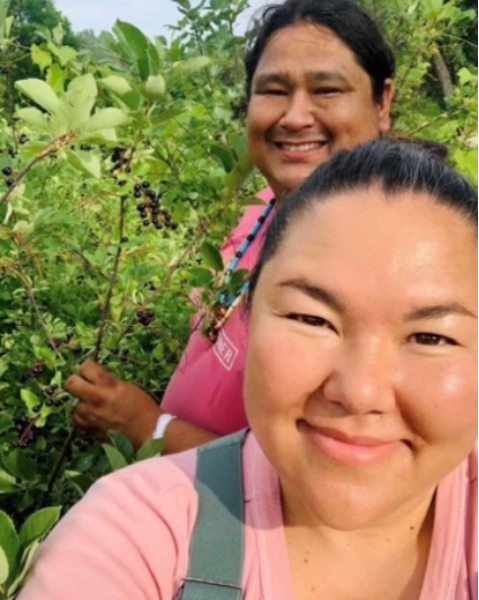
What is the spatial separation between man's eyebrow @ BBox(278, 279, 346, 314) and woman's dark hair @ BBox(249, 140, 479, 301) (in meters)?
0.08

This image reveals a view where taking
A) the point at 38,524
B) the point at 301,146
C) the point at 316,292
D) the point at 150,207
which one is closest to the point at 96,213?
the point at 150,207

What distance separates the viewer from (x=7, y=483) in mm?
1249

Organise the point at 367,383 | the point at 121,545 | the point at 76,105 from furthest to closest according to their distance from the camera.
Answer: the point at 76,105 < the point at 121,545 < the point at 367,383

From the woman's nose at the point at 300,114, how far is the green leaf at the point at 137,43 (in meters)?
0.44

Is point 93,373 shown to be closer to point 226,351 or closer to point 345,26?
point 226,351

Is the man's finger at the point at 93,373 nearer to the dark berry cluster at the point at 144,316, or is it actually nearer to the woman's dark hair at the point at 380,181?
the dark berry cluster at the point at 144,316

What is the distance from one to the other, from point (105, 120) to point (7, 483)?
60 centimetres

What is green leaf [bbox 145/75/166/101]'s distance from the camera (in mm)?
1090

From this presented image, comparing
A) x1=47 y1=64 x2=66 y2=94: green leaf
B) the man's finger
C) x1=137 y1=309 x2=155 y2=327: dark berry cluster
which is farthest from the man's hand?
x1=47 y1=64 x2=66 y2=94: green leaf

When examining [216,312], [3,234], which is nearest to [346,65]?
[216,312]

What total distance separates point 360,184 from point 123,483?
16.0 inches

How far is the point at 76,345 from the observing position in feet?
4.75

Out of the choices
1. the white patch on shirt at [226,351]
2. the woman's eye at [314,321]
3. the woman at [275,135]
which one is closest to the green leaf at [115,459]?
the woman at [275,135]

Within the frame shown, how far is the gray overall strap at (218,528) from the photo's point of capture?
0.79 metres
